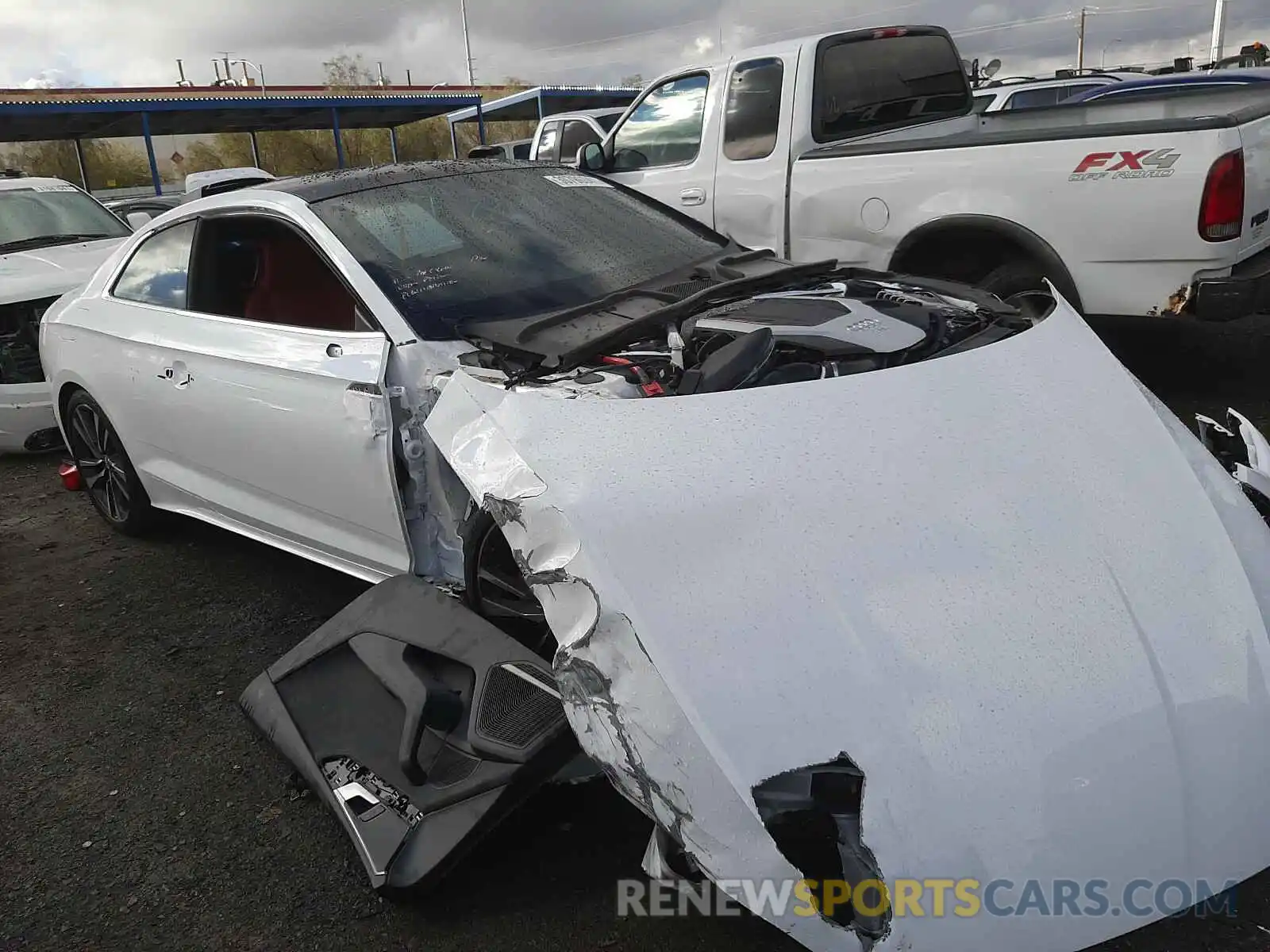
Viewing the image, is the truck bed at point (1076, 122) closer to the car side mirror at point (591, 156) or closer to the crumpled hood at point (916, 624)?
the car side mirror at point (591, 156)

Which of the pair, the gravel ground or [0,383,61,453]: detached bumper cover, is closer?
the gravel ground

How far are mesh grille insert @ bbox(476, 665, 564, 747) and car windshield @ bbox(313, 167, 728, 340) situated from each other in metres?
1.12

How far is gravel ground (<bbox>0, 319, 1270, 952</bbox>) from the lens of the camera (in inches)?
86.5

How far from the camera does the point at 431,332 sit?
9.55 ft

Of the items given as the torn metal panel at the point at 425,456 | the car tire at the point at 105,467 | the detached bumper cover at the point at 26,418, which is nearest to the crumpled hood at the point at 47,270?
the detached bumper cover at the point at 26,418

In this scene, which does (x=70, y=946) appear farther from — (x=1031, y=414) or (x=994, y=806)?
(x=1031, y=414)

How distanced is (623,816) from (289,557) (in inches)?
94.9

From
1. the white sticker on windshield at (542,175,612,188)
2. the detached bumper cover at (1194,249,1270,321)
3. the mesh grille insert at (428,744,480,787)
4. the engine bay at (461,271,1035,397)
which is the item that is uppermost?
the white sticker on windshield at (542,175,612,188)

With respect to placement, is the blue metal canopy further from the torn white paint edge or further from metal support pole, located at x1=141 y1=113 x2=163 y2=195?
the torn white paint edge

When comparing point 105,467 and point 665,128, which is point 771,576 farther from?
point 665,128

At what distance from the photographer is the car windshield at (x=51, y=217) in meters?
7.05

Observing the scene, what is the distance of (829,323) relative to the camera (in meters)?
2.52

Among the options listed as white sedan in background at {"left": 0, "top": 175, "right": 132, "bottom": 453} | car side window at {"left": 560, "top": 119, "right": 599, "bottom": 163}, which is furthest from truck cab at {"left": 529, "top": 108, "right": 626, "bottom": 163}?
white sedan in background at {"left": 0, "top": 175, "right": 132, "bottom": 453}

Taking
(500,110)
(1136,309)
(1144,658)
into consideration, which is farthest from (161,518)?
(500,110)
